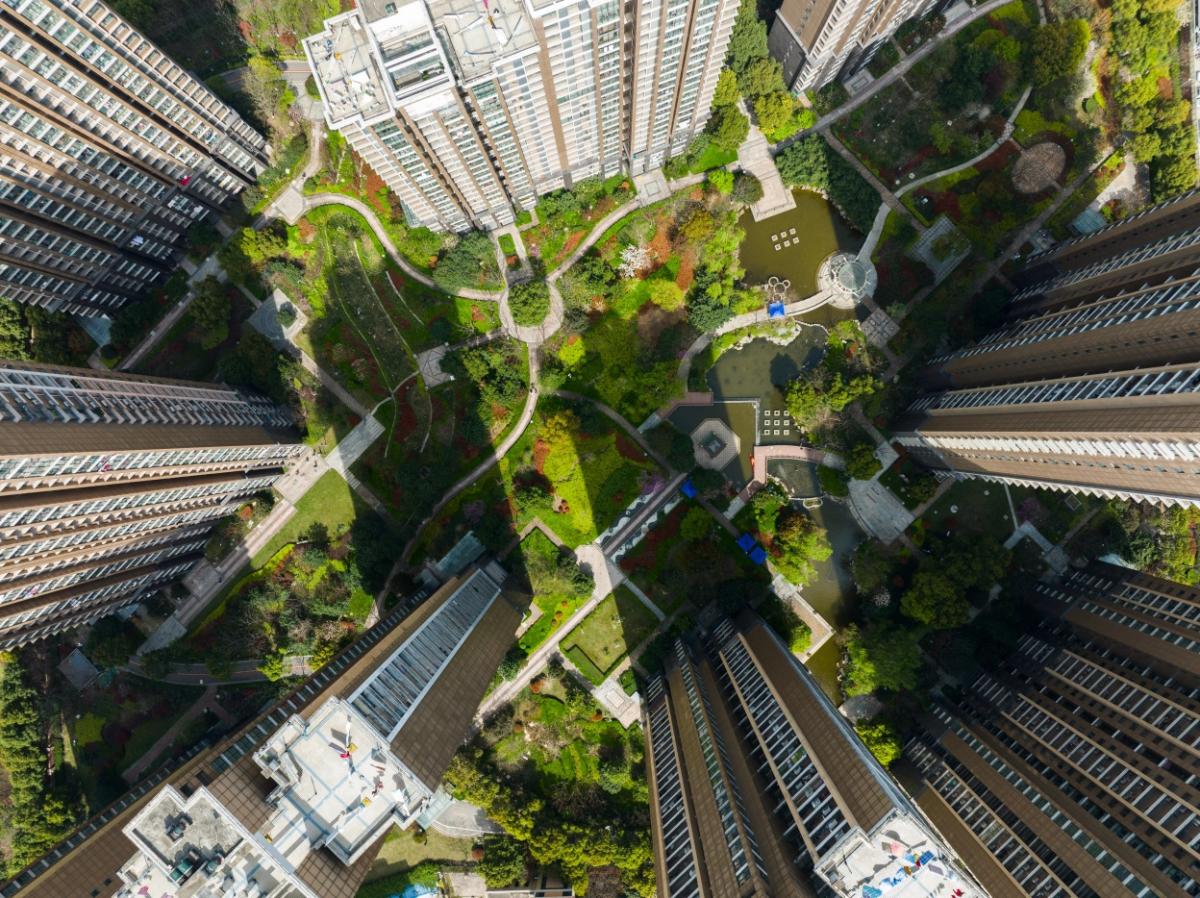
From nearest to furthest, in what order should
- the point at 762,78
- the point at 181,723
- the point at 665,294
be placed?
the point at 762,78 < the point at 665,294 < the point at 181,723

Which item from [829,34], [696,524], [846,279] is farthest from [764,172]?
[696,524]

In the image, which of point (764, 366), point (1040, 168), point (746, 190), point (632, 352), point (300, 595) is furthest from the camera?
point (300, 595)

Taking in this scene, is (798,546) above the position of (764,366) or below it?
below

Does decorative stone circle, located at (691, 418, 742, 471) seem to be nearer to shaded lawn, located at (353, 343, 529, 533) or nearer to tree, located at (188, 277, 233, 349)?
shaded lawn, located at (353, 343, 529, 533)

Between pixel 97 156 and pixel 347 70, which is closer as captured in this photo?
pixel 347 70

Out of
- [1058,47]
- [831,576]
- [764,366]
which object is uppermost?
[1058,47]

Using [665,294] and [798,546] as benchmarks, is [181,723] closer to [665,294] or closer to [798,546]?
[798,546]
